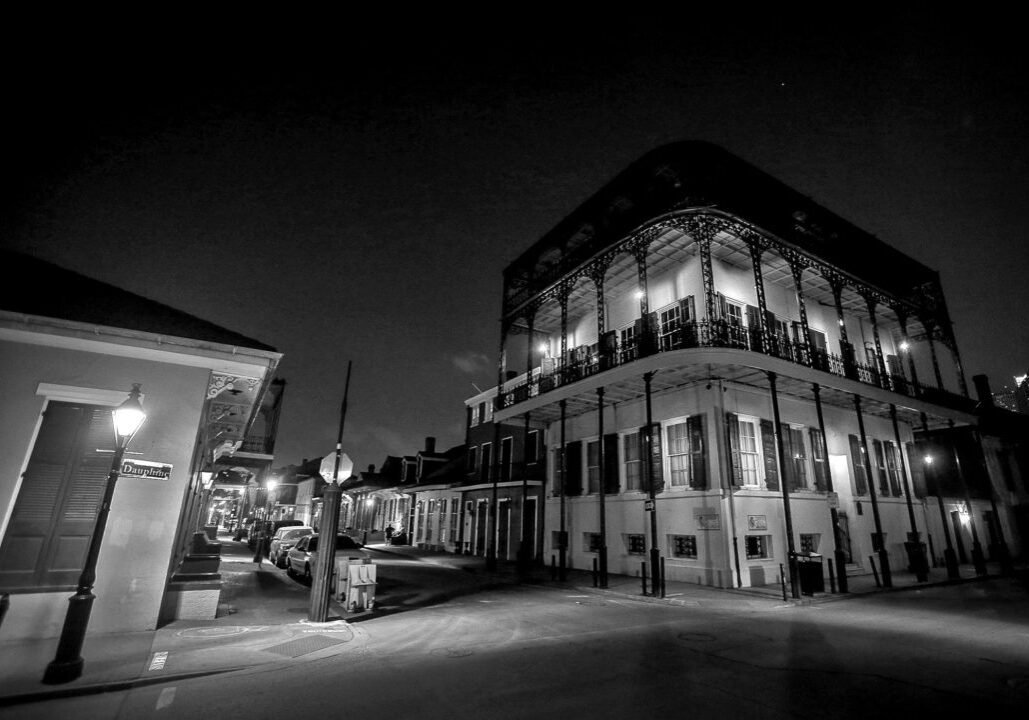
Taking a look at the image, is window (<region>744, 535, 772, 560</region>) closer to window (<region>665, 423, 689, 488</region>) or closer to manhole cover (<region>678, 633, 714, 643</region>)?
window (<region>665, 423, 689, 488</region>)

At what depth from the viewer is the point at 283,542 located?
20.1 meters

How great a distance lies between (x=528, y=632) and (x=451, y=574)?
1079 cm

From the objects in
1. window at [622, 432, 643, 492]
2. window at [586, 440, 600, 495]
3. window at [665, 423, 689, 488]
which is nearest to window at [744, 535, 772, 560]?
window at [665, 423, 689, 488]

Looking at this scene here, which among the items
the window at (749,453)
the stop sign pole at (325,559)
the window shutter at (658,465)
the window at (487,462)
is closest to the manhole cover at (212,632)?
the stop sign pole at (325,559)

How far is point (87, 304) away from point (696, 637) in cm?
1224

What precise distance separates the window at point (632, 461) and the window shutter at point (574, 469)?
97.2 inches

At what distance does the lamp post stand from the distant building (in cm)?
86

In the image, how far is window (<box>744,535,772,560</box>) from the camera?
15.0m

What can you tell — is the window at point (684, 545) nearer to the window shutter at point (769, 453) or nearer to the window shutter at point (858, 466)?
the window shutter at point (769, 453)

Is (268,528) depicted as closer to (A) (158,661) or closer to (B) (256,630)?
(B) (256,630)

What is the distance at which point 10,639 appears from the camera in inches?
275

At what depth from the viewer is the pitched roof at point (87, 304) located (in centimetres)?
801

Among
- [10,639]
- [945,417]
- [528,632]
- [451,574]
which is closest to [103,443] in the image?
[10,639]

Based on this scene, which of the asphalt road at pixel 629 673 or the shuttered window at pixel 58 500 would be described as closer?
the asphalt road at pixel 629 673
